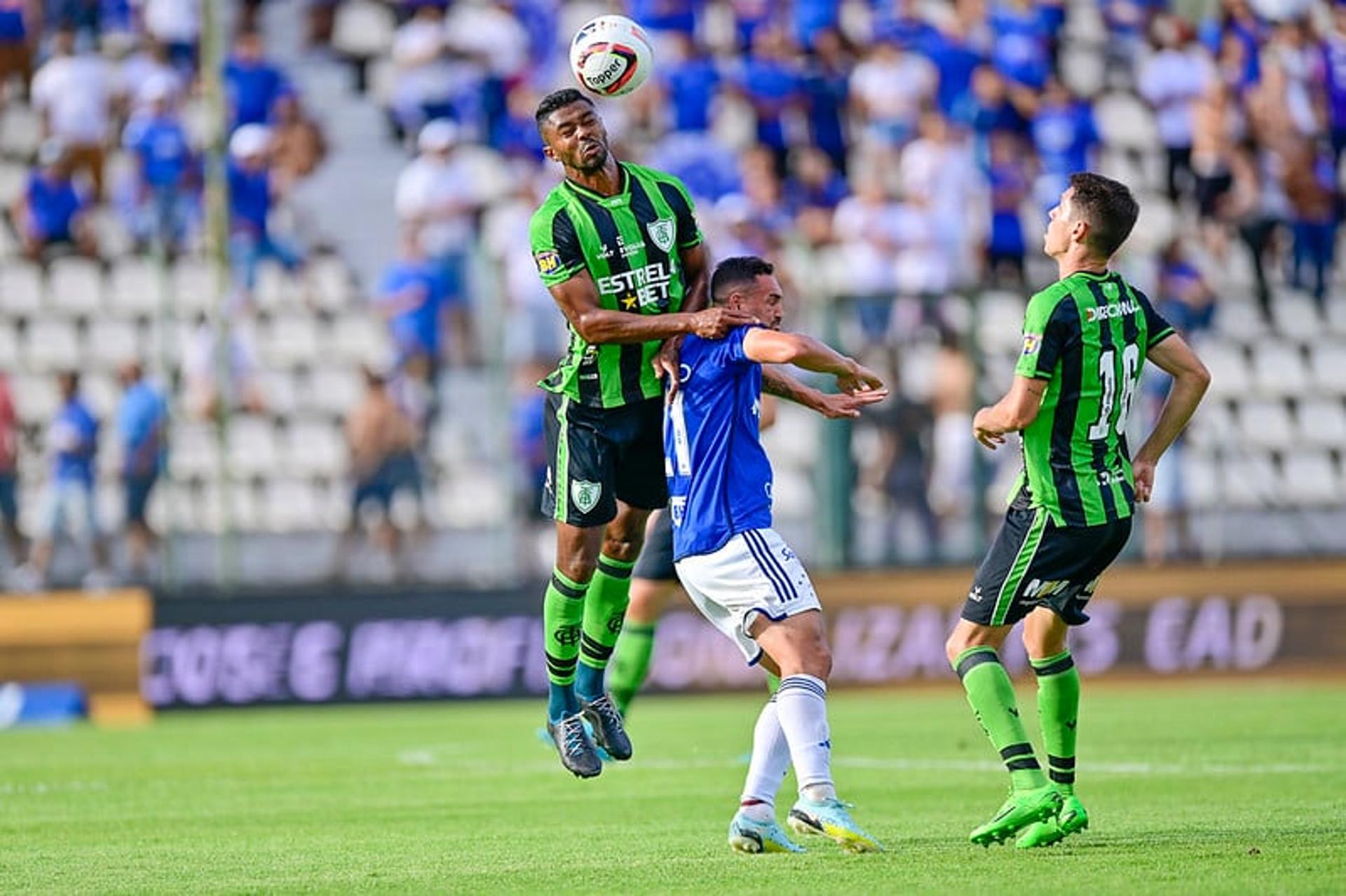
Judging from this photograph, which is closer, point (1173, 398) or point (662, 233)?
point (1173, 398)

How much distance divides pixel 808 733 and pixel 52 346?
520 inches

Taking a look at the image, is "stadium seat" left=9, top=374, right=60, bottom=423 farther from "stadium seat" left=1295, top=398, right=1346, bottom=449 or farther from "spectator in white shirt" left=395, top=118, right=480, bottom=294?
"stadium seat" left=1295, top=398, right=1346, bottom=449

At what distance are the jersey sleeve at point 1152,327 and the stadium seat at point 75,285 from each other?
42.8 ft

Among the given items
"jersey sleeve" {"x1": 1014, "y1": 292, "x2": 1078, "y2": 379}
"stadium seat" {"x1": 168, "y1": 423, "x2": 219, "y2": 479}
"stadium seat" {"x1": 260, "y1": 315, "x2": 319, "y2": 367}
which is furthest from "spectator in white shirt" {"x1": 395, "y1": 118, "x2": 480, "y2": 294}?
"jersey sleeve" {"x1": 1014, "y1": 292, "x2": 1078, "y2": 379}

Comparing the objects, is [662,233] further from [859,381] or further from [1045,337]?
[1045,337]

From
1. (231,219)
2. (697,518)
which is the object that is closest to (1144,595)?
(231,219)

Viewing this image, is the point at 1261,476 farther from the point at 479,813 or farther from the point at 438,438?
the point at 479,813

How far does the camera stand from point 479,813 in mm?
10328

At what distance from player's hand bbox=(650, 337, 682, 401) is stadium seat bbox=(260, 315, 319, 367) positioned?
10334 mm

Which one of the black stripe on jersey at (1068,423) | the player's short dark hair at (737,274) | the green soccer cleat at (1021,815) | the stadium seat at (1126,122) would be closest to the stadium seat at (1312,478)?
the stadium seat at (1126,122)

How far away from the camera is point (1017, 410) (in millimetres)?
8297

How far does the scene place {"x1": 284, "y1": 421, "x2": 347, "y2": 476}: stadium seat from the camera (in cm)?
1836

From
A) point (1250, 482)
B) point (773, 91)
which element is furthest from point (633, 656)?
point (773, 91)

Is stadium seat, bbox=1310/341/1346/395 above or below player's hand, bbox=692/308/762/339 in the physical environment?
below
